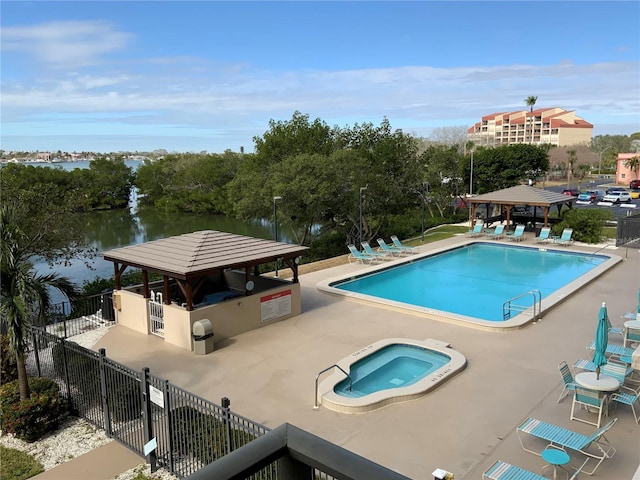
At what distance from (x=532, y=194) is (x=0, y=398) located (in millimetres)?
23647

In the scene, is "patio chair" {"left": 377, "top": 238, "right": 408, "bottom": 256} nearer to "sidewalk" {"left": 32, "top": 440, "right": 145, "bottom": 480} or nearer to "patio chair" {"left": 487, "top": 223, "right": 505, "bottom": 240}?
"patio chair" {"left": 487, "top": 223, "right": 505, "bottom": 240}

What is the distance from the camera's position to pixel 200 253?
460 inches

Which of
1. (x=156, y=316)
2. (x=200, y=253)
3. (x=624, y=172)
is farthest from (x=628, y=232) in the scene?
(x=624, y=172)

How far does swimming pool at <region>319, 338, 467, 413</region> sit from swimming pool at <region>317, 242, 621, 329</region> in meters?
2.28

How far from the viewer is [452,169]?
44812 mm

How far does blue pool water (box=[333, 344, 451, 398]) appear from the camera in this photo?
31.0 ft

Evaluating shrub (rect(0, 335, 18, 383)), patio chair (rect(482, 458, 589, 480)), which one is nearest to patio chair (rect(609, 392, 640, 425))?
patio chair (rect(482, 458, 589, 480))

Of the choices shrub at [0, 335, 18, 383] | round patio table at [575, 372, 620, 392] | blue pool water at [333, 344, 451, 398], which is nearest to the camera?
round patio table at [575, 372, 620, 392]

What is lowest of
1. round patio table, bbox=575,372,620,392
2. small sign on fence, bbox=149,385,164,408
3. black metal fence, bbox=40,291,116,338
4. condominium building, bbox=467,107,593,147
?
black metal fence, bbox=40,291,116,338

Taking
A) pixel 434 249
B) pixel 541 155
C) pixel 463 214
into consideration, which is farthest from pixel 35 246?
pixel 541 155

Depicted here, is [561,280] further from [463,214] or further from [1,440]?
[463,214]

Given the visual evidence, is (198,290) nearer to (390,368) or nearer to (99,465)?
(390,368)

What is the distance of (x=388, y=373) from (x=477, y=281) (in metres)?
9.44

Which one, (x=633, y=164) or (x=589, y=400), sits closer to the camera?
(x=589, y=400)
